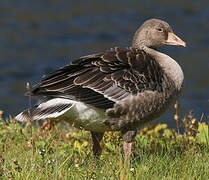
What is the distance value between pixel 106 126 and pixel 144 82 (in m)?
0.72

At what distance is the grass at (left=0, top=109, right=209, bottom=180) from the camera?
5852mm

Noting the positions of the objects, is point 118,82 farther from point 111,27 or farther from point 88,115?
point 111,27

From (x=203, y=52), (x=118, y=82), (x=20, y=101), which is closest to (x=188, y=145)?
(x=118, y=82)

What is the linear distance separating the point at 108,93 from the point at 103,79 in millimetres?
183

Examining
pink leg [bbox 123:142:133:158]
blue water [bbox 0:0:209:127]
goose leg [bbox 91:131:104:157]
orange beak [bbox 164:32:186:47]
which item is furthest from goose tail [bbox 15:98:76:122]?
blue water [bbox 0:0:209:127]

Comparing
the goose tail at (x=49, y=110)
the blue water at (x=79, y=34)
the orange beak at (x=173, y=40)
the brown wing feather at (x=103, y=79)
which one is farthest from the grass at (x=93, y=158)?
the blue water at (x=79, y=34)

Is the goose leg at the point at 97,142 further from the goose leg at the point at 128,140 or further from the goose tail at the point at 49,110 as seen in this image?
the goose tail at the point at 49,110

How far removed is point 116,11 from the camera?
828 inches

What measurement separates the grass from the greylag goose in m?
0.36

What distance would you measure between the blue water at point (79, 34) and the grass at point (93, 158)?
640cm

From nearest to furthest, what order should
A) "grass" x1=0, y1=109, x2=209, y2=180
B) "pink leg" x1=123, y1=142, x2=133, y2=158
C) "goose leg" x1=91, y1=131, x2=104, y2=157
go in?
"grass" x1=0, y1=109, x2=209, y2=180 → "pink leg" x1=123, y1=142, x2=133, y2=158 → "goose leg" x1=91, y1=131, x2=104, y2=157

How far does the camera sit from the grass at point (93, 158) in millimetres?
5852

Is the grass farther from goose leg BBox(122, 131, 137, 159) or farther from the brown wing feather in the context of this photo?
the brown wing feather

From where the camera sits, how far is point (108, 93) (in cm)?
680
